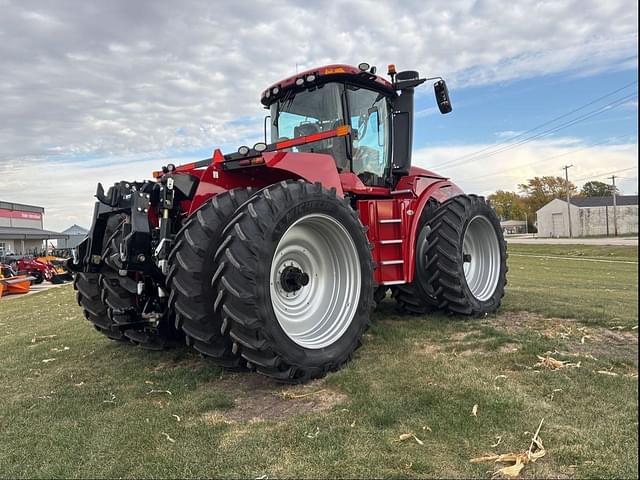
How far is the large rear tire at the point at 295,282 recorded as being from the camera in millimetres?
3729

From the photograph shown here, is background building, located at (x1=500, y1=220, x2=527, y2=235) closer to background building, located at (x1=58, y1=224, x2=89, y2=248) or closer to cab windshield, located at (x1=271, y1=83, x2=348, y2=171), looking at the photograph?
background building, located at (x1=58, y1=224, x2=89, y2=248)

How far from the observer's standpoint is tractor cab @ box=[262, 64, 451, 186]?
18.9 ft

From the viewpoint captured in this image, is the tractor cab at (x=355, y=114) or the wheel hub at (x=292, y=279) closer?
the wheel hub at (x=292, y=279)

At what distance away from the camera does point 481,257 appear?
7.30 metres

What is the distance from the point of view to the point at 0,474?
292cm

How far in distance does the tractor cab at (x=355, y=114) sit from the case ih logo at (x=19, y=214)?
2047 inches

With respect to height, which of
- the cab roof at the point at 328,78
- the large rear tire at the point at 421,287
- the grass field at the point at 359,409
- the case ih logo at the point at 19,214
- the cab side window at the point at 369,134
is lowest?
the grass field at the point at 359,409

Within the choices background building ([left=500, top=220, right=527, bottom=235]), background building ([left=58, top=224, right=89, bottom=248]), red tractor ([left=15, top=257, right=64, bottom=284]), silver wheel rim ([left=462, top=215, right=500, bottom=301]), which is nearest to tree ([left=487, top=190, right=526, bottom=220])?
background building ([left=500, top=220, right=527, bottom=235])

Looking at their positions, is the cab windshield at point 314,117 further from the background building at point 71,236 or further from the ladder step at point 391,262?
the background building at point 71,236

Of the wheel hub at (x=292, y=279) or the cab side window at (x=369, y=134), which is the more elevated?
the cab side window at (x=369, y=134)

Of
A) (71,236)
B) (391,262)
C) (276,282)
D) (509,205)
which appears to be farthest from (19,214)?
(509,205)

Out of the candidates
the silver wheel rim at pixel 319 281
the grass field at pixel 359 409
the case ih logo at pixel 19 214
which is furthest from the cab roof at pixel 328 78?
the case ih logo at pixel 19 214

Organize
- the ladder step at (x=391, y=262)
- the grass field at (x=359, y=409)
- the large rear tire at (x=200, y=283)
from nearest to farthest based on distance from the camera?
the grass field at (x=359, y=409)
the large rear tire at (x=200, y=283)
the ladder step at (x=391, y=262)

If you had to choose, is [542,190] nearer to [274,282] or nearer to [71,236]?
[71,236]
